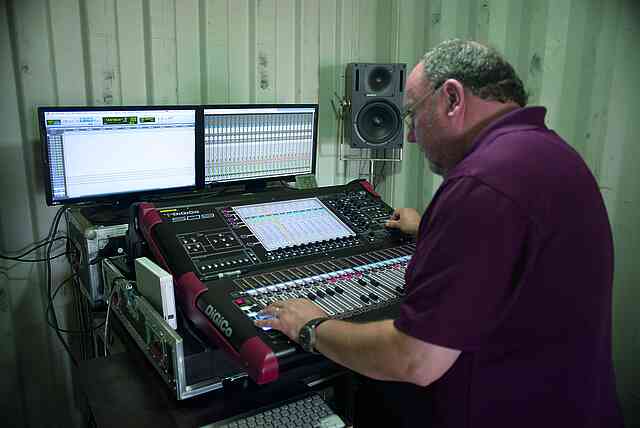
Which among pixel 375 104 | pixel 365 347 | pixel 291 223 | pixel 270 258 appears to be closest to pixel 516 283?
pixel 365 347

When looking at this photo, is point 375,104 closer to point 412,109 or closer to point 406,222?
point 406,222

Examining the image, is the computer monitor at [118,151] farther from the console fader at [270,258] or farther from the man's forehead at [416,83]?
the man's forehead at [416,83]

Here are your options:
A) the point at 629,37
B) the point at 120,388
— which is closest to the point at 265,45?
the point at 629,37

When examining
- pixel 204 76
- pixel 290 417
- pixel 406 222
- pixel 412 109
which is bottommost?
pixel 290 417

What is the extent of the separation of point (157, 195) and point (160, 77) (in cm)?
57

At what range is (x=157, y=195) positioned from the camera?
1.99m

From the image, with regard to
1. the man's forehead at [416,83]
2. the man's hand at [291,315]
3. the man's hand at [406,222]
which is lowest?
the man's hand at [291,315]

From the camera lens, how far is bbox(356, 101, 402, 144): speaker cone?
258 centimetres

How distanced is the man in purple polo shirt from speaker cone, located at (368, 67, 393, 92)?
1516 mm

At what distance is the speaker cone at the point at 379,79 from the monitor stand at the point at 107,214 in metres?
1.36

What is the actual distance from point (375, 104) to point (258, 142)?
721mm

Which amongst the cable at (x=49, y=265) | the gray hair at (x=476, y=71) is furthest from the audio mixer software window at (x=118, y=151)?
the gray hair at (x=476, y=71)

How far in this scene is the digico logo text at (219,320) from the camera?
1.12 m

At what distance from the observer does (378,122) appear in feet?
8.67
